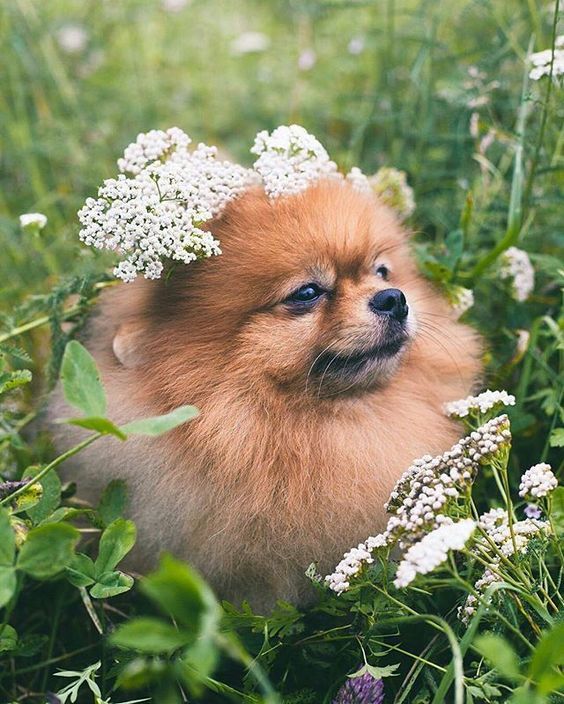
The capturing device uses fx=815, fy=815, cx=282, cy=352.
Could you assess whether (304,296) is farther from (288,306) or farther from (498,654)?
→ (498,654)

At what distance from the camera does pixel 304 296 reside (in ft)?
6.07

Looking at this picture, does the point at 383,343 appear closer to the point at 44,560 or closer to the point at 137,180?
the point at 137,180

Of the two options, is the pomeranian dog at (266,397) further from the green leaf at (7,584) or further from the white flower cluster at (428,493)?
the green leaf at (7,584)

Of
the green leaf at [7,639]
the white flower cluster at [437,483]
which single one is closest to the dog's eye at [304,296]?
the white flower cluster at [437,483]

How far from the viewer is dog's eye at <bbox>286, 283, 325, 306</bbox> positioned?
72.6 inches

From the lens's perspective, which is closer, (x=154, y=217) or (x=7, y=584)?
(x=7, y=584)

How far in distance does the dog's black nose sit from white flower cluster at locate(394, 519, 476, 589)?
64 cm

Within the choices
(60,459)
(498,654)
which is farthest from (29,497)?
(498,654)

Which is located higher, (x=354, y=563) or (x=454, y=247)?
(x=454, y=247)

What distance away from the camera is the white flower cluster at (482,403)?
1665 millimetres

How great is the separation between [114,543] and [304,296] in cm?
68

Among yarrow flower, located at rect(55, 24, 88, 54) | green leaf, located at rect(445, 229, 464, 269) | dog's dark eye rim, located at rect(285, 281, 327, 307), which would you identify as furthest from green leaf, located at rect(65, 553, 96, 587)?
yarrow flower, located at rect(55, 24, 88, 54)

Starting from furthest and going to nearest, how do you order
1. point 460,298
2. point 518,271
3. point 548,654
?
point 518,271, point 460,298, point 548,654

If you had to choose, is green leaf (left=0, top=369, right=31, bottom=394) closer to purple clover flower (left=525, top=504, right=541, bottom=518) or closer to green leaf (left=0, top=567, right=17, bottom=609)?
green leaf (left=0, top=567, right=17, bottom=609)
